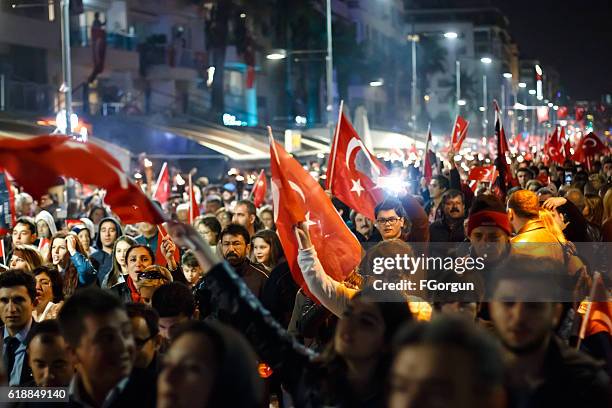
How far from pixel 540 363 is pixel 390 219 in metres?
4.91

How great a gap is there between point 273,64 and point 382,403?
67291 mm

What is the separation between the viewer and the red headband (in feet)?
24.3

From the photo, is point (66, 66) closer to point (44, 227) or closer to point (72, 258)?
point (44, 227)

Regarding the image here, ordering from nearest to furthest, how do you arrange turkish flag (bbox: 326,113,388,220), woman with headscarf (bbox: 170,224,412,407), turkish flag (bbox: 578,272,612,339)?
woman with headscarf (bbox: 170,224,412,407), turkish flag (bbox: 578,272,612,339), turkish flag (bbox: 326,113,388,220)

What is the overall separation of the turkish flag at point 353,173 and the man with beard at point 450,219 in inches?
25.2

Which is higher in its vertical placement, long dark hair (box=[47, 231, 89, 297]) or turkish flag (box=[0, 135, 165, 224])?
turkish flag (box=[0, 135, 165, 224])

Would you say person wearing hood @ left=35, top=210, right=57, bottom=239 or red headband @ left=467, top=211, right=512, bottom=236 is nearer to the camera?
red headband @ left=467, top=211, right=512, bottom=236

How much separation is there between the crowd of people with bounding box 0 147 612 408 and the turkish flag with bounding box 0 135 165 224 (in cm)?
43

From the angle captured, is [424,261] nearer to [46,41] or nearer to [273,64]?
[46,41]

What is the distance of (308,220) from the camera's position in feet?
27.7

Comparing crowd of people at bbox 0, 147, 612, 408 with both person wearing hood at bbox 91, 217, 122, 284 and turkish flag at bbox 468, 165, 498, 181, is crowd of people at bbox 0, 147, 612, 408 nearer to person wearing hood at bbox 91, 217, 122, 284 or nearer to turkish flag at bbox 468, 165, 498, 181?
person wearing hood at bbox 91, 217, 122, 284

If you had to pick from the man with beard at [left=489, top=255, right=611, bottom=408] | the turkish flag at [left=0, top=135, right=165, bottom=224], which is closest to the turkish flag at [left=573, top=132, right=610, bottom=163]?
the turkish flag at [left=0, top=135, right=165, bottom=224]

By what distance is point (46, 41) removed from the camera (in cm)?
4116

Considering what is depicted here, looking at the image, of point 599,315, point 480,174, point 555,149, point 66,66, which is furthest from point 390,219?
point 555,149
